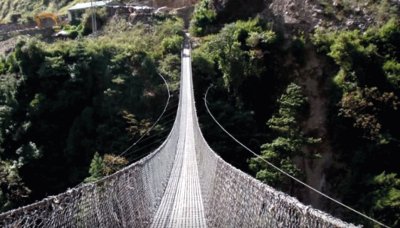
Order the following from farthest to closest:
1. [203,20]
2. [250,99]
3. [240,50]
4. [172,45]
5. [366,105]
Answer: [203,20], [172,45], [250,99], [240,50], [366,105]

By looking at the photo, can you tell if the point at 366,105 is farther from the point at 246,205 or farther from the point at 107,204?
the point at 107,204

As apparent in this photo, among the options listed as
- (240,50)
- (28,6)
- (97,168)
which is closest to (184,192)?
(97,168)

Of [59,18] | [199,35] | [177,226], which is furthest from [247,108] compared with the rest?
[59,18]

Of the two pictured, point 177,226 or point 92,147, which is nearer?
point 177,226

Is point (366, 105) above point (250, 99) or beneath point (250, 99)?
above

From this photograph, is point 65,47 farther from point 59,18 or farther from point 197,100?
point 59,18

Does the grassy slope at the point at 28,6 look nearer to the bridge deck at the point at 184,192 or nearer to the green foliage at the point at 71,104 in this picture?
the green foliage at the point at 71,104

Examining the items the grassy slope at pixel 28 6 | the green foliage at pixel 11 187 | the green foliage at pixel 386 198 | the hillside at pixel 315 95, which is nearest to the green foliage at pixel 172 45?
the hillside at pixel 315 95
